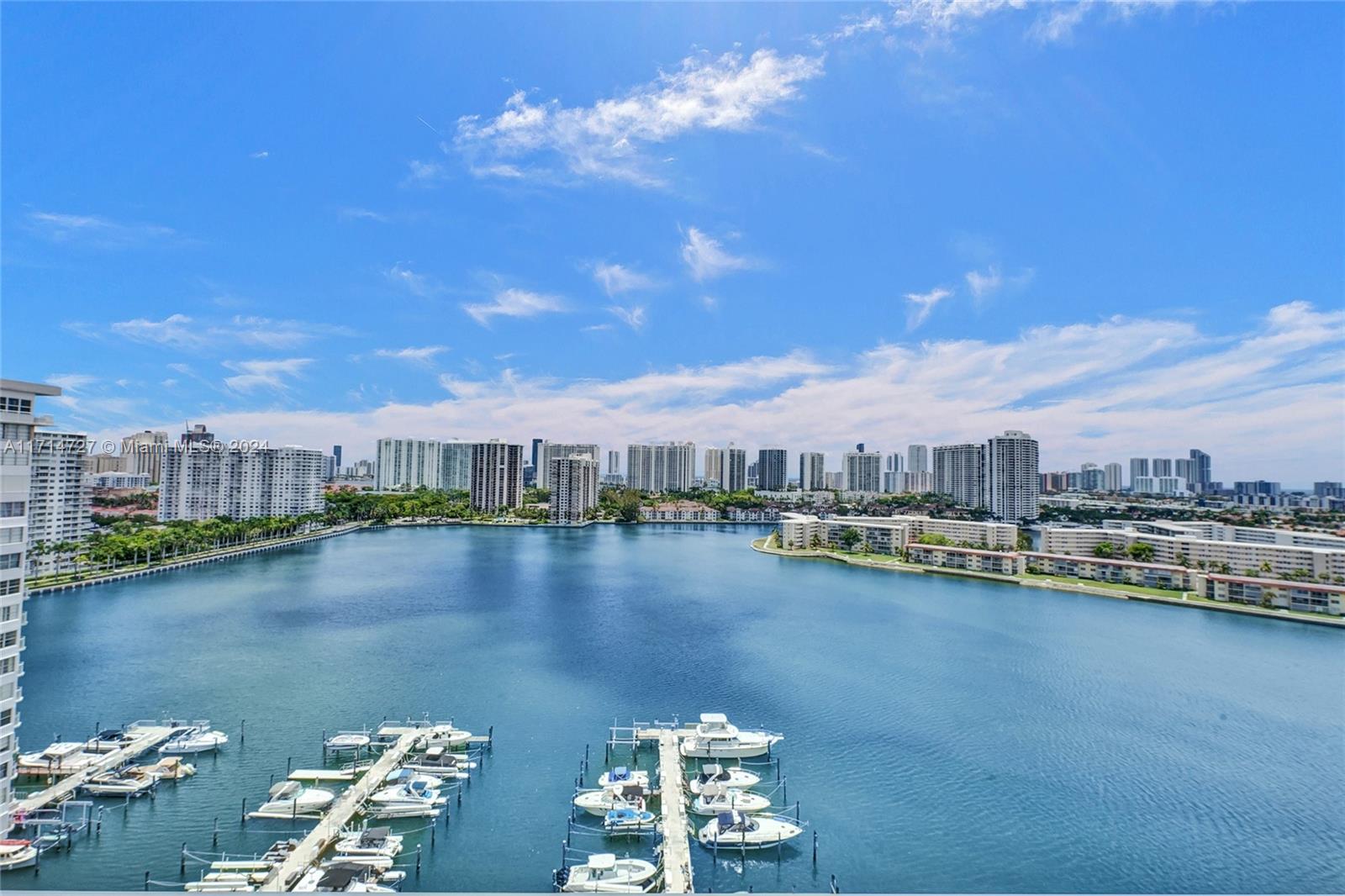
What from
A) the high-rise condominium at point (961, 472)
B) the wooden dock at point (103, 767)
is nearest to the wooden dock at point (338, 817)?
the wooden dock at point (103, 767)

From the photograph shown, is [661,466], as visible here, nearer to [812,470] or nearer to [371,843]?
[812,470]

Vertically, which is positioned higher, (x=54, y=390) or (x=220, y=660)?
(x=54, y=390)

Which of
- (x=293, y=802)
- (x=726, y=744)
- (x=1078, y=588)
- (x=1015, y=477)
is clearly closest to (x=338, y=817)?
(x=293, y=802)

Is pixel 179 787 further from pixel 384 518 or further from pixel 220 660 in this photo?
pixel 384 518

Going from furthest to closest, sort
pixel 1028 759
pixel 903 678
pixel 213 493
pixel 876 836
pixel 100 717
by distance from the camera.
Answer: pixel 213 493
pixel 903 678
pixel 100 717
pixel 1028 759
pixel 876 836

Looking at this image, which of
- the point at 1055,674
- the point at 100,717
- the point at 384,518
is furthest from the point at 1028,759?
the point at 384,518

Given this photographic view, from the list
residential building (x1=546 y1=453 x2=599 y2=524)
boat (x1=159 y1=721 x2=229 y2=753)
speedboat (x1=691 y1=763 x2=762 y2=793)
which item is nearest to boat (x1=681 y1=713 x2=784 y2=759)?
speedboat (x1=691 y1=763 x2=762 y2=793)

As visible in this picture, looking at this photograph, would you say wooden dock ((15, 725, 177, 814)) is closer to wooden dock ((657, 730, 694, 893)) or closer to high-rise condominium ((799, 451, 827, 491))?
wooden dock ((657, 730, 694, 893))

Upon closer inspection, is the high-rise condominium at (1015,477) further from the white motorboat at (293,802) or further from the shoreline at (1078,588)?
the white motorboat at (293,802)
